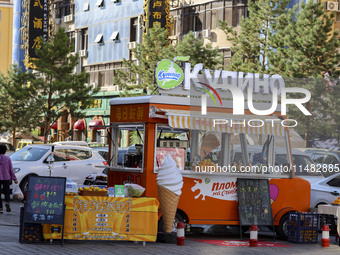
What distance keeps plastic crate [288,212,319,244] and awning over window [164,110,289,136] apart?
1.74 m

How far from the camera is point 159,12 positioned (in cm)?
5097

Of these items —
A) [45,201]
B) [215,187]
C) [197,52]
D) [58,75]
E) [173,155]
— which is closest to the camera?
[45,201]

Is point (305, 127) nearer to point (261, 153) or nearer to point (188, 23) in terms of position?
point (261, 153)

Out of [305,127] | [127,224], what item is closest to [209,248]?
[127,224]

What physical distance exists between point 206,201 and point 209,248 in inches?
67.1

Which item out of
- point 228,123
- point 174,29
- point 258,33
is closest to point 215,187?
point 228,123

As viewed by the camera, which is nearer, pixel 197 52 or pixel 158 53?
pixel 197 52

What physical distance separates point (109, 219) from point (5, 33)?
80104mm

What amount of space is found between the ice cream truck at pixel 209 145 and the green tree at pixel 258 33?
2009cm

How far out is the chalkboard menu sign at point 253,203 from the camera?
1521 centimetres

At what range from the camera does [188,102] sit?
1523 cm

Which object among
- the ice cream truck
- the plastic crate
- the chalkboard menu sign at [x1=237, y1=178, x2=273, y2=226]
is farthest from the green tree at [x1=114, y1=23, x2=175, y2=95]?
the plastic crate

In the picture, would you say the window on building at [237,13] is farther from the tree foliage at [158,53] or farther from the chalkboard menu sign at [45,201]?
the chalkboard menu sign at [45,201]

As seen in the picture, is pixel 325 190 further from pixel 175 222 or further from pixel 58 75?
pixel 58 75
